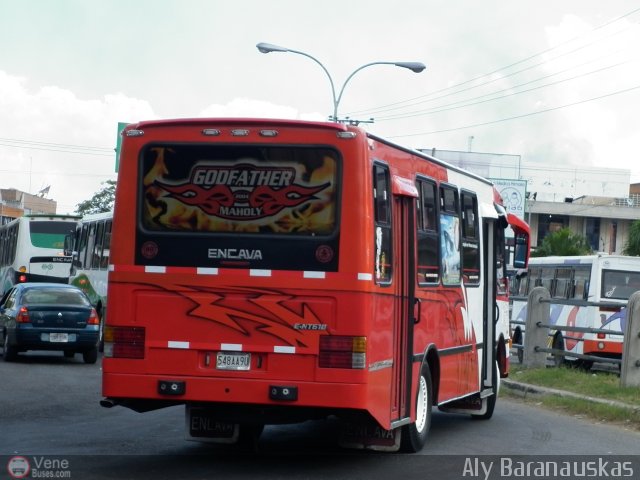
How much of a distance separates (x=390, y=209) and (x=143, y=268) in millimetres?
2333

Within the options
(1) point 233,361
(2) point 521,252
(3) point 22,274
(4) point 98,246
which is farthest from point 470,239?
Answer: (3) point 22,274

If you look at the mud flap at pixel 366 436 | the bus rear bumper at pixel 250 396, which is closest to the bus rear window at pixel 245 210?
the bus rear bumper at pixel 250 396

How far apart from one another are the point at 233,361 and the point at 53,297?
1430 cm

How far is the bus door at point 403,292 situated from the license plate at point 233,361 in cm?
152

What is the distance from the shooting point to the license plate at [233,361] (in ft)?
34.3

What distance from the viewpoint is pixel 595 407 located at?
1631cm

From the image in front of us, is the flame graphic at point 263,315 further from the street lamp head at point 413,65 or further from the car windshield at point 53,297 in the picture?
the street lamp head at point 413,65

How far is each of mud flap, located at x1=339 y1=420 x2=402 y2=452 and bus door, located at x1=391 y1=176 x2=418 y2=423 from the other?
219 mm

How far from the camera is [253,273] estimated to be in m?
10.5

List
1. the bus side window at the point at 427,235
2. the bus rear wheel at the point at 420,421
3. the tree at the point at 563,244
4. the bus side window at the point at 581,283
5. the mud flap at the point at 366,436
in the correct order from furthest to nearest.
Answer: the tree at the point at 563,244, the bus side window at the point at 581,283, the bus side window at the point at 427,235, the bus rear wheel at the point at 420,421, the mud flap at the point at 366,436

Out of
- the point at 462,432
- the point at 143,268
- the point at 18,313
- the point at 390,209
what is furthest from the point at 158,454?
the point at 18,313

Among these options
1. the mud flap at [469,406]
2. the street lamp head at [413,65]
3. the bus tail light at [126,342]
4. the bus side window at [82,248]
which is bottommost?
the mud flap at [469,406]

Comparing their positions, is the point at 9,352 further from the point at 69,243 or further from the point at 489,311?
the point at 69,243

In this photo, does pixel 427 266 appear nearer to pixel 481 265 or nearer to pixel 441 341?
pixel 441 341
